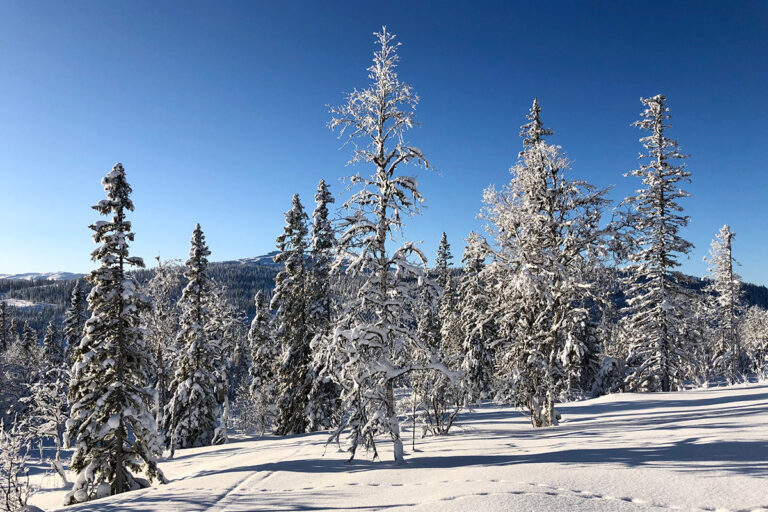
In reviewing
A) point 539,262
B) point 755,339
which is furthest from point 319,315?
point 755,339

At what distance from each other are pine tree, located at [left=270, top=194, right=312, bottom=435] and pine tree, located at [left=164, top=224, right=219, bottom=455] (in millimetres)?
4803

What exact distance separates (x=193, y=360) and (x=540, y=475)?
25840mm

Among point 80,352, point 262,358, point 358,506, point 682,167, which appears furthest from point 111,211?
point 682,167

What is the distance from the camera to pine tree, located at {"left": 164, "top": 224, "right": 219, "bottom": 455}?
91.5 feet

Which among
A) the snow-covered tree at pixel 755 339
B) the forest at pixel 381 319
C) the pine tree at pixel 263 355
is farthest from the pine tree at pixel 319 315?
the snow-covered tree at pixel 755 339

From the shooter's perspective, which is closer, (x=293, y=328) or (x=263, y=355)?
(x=293, y=328)

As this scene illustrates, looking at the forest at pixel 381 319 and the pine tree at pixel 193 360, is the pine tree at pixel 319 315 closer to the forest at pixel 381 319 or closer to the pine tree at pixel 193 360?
the forest at pixel 381 319

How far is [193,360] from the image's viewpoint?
28.2m

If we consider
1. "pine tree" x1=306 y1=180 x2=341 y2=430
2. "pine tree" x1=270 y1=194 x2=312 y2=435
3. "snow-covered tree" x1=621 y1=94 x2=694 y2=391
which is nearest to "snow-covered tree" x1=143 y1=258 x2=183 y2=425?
"pine tree" x1=270 y1=194 x2=312 y2=435

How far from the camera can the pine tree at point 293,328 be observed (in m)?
27.9

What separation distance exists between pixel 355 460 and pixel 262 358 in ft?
82.8

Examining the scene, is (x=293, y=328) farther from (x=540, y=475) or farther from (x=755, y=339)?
(x=755, y=339)

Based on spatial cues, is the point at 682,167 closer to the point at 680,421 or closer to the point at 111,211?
the point at 680,421

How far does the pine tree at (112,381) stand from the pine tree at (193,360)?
1094 centimetres
